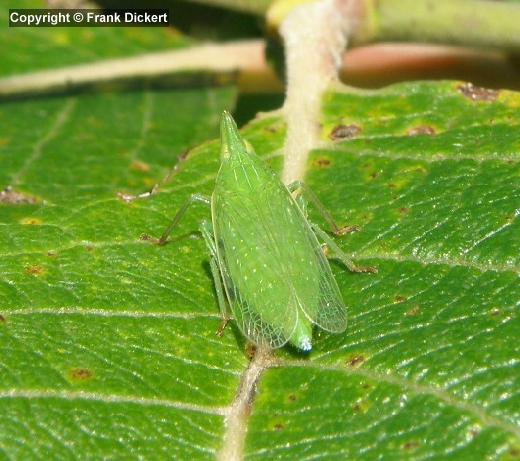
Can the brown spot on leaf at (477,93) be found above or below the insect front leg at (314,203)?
above

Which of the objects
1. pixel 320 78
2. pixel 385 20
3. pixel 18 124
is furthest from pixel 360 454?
pixel 18 124

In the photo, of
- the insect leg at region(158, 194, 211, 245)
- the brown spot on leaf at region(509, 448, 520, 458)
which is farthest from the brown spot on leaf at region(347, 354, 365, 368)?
the insect leg at region(158, 194, 211, 245)

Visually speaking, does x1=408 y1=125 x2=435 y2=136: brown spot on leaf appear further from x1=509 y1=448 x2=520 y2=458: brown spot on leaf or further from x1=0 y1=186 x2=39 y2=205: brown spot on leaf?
x1=509 y1=448 x2=520 y2=458: brown spot on leaf

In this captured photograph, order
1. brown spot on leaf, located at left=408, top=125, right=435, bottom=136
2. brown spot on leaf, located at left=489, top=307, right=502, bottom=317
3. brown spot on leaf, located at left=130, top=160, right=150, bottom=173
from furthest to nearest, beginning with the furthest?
brown spot on leaf, located at left=130, top=160, right=150, bottom=173 → brown spot on leaf, located at left=408, top=125, right=435, bottom=136 → brown spot on leaf, located at left=489, top=307, right=502, bottom=317

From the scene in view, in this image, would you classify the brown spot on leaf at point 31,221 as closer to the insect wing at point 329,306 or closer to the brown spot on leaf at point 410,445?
the insect wing at point 329,306

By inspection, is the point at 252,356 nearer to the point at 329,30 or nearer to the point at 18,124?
the point at 329,30

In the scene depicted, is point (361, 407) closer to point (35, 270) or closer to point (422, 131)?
point (35, 270)

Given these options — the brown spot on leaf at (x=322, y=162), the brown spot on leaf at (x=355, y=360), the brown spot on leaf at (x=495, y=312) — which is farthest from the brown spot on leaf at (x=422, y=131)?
the brown spot on leaf at (x=355, y=360)

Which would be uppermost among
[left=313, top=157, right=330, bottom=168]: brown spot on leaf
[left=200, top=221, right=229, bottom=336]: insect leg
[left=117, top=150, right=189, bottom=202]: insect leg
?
[left=313, top=157, right=330, bottom=168]: brown spot on leaf
